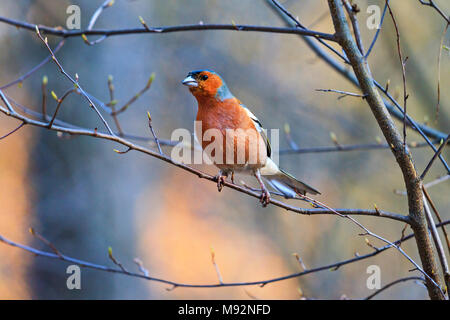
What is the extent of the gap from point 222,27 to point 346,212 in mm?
1622

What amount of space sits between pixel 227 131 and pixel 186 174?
601cm

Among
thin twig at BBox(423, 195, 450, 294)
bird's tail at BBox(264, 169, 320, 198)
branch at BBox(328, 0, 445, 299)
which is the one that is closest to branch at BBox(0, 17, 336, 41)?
branch at BBox(328, 0, 445, 299)

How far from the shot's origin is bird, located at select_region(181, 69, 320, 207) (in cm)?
424

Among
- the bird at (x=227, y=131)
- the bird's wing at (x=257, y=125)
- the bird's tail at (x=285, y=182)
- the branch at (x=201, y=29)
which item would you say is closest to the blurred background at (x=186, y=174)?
the bird's wing at (x=257, y=125)

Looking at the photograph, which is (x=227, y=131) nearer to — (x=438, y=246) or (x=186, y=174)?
(x=438, y=246)

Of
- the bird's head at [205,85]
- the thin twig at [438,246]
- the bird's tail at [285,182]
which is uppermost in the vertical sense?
the bird's head at [205,85]

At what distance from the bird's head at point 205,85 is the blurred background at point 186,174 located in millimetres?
3049

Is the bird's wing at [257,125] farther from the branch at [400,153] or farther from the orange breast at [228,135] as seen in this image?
the branch at [400,153]

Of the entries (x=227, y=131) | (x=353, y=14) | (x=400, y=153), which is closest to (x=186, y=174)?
(x=227, y=131)

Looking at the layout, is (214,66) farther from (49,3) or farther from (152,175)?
(49,3)

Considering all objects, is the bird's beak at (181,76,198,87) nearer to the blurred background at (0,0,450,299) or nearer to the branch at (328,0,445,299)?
the branch at (328,0,445,299)

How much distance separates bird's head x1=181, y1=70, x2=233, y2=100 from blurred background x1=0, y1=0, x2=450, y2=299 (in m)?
3.05

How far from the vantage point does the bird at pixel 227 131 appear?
13.9 feet
